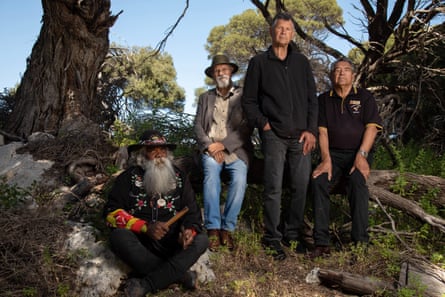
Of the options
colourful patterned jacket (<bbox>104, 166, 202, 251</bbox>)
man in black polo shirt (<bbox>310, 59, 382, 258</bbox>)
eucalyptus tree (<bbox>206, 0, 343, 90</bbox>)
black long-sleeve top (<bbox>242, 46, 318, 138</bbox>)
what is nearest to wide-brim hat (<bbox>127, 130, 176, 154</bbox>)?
colourful patterned jacket (<bbox>104, 166, 202, 251</bbox>)

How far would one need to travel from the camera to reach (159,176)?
14.5 feet

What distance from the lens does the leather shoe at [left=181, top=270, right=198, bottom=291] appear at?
427 cm

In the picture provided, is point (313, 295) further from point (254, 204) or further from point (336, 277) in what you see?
point (254, 204)

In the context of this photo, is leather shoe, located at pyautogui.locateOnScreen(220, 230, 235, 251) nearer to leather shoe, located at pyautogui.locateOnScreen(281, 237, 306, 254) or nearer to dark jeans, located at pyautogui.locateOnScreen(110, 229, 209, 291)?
leather shoe, located at pyautogui.locateOnScreen(281, 237, 306, 254)

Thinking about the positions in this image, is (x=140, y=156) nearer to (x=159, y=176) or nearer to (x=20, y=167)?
(x=159, y=176)

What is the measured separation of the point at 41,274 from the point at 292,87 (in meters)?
3.10

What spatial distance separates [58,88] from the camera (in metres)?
7.64

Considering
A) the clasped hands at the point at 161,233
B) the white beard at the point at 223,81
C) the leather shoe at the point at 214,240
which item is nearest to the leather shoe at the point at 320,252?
the leather shoe at the point at 214,240

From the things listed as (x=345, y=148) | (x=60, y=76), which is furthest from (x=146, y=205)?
(x=60, y=76)

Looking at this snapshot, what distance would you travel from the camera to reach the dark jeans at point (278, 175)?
16.1 feet

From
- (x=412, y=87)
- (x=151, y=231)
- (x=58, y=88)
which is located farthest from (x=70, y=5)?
(x=412, y=87)

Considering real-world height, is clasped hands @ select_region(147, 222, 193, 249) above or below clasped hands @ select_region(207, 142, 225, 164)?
below

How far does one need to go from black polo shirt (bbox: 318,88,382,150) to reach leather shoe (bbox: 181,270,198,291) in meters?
2.13

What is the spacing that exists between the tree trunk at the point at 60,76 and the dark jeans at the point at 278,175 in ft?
12.4
